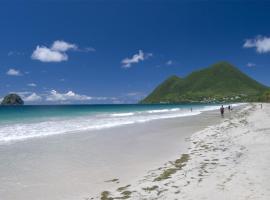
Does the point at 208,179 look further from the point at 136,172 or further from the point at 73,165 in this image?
the point at 73,165

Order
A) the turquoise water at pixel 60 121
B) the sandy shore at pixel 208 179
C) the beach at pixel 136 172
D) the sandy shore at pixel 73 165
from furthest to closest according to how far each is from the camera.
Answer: the turquoise water at pixel 60 121
the sandy shore at pixel 73 165
the beach at pixel 136 172
the sandy shore at pixel 208 179

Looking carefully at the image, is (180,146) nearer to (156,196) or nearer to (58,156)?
(58,156)

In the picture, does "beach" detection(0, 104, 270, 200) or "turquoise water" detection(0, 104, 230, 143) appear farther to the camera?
"turquoise water" detection(0, 104, 230, 143)

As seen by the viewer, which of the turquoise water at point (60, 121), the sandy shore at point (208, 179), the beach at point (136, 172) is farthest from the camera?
the turquoise water at point (60, 121)

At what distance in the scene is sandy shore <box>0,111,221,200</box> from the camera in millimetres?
9031

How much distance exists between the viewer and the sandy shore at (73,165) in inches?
356

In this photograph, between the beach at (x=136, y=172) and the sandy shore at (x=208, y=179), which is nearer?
the sandy shore at (x=208, y=179)

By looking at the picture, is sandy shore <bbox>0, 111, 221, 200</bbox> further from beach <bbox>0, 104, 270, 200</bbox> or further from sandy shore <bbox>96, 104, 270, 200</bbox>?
sandy shore <bbox>96, 104, 270, 200</bbox>

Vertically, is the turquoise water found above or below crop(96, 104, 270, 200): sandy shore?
above

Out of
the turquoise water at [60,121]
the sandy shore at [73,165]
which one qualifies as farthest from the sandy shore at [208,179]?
the turquoise water at [60,121]

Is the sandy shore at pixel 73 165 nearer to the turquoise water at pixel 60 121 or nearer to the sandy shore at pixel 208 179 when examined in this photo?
the sandy shore at pixel 208 179

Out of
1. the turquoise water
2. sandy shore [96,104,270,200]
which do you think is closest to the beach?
sandy shore [96,104,270,200]

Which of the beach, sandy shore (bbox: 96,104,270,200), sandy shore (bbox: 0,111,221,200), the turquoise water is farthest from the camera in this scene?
the turquoise water

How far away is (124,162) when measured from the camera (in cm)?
1295
